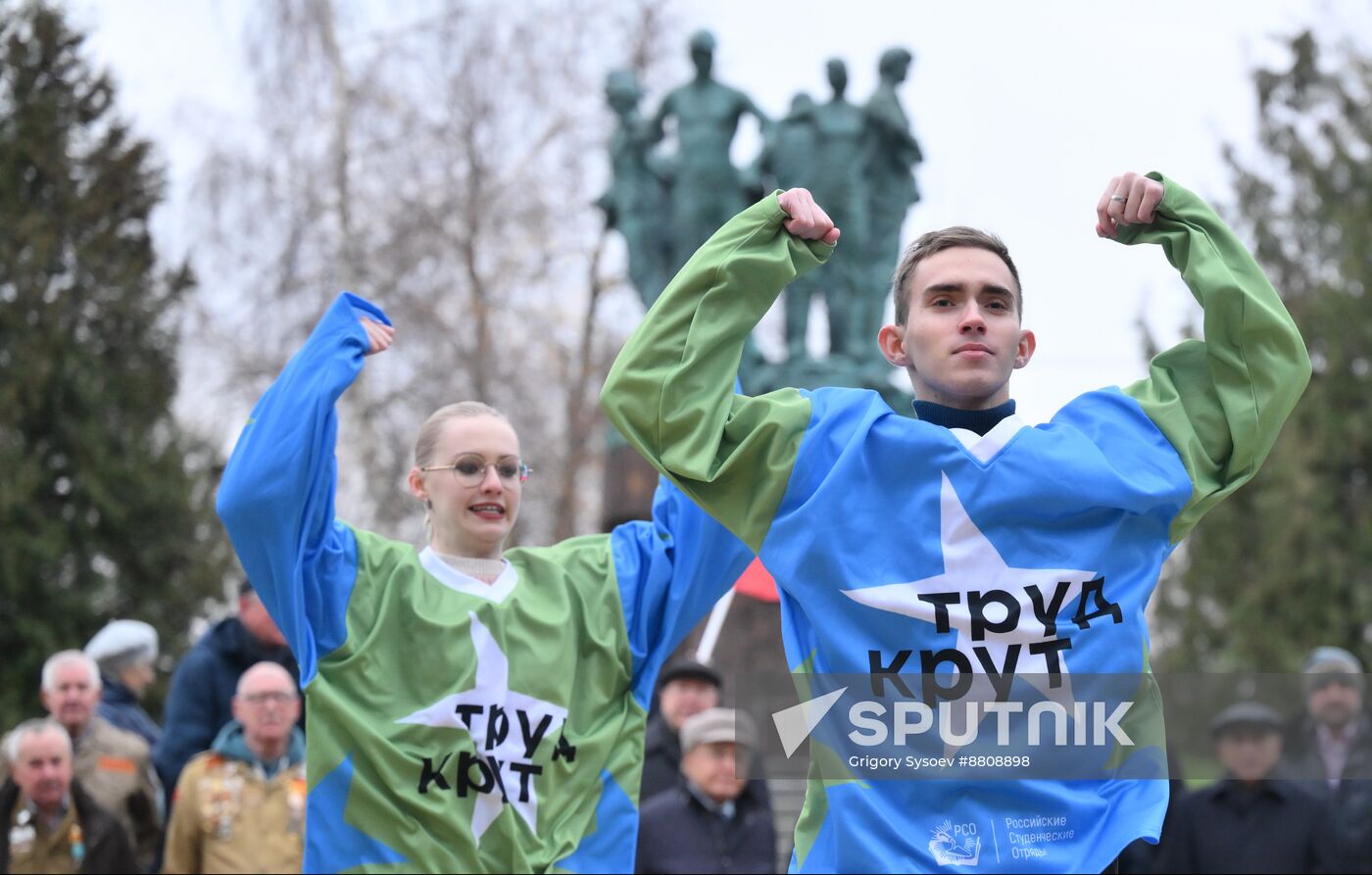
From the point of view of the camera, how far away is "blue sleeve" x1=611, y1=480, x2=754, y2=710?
500 centimetres

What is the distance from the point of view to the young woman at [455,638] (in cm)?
468

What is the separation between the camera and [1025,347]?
12.9 feet

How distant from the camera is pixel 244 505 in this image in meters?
4.56

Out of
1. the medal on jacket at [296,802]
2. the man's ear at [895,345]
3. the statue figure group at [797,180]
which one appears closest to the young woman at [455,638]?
the man's ear at [895,345]

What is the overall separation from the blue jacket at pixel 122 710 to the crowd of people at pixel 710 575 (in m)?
1.23

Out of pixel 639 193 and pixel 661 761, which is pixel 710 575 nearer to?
pixel 661 761

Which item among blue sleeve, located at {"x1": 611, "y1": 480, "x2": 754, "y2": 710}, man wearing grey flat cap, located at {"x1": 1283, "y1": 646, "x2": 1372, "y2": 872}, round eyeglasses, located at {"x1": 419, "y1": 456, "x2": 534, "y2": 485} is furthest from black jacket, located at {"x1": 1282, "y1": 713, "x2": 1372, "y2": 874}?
round eyeglasses, located at {"x1": 419, "y1": 456, "x2": 534, "y2": 485}

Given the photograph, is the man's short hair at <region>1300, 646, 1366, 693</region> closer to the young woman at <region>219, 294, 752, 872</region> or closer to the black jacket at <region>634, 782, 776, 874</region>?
the black jacket at <region>634, 782, 776, 874</region>

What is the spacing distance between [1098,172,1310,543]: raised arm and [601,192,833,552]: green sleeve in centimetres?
70

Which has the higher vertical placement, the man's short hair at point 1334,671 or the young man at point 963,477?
the man's short hair at point 1334,671

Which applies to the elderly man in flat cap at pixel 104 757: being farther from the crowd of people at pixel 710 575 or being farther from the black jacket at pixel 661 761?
the black jacket at pixel 661 761

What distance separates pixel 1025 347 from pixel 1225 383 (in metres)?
0.42

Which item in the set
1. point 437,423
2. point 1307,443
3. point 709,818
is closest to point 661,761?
point 709,818

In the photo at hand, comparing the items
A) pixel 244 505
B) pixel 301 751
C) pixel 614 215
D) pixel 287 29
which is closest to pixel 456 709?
pixel 244 505
